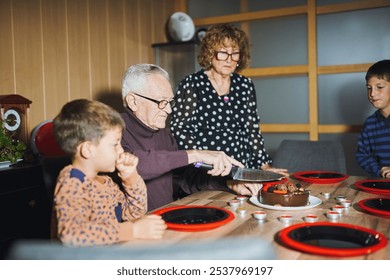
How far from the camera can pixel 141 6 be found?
333 centimetres

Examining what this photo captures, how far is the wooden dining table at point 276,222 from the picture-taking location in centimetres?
85

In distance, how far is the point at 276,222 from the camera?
1.08m

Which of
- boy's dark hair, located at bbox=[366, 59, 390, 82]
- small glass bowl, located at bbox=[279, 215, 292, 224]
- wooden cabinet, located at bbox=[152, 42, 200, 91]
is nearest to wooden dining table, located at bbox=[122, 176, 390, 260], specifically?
small glass bowl, located at bbox=[279, 215, 292, 224]

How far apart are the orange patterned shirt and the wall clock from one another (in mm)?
1083

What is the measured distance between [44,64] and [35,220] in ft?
2.96

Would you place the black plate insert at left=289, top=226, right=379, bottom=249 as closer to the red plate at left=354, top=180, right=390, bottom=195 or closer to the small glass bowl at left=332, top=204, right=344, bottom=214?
the small glass bowl at left=332, top=204, right=344, bottom=214

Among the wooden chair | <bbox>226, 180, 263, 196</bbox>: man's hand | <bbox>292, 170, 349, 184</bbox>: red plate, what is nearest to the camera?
<bbox>226, 180, 263, 196</bbox>: man's hand

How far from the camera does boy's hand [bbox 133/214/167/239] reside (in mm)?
931

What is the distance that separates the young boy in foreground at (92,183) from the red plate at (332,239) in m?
0.31

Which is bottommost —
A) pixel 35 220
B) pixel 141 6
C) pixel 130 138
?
pixel 35 220

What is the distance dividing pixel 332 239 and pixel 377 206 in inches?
15.0
